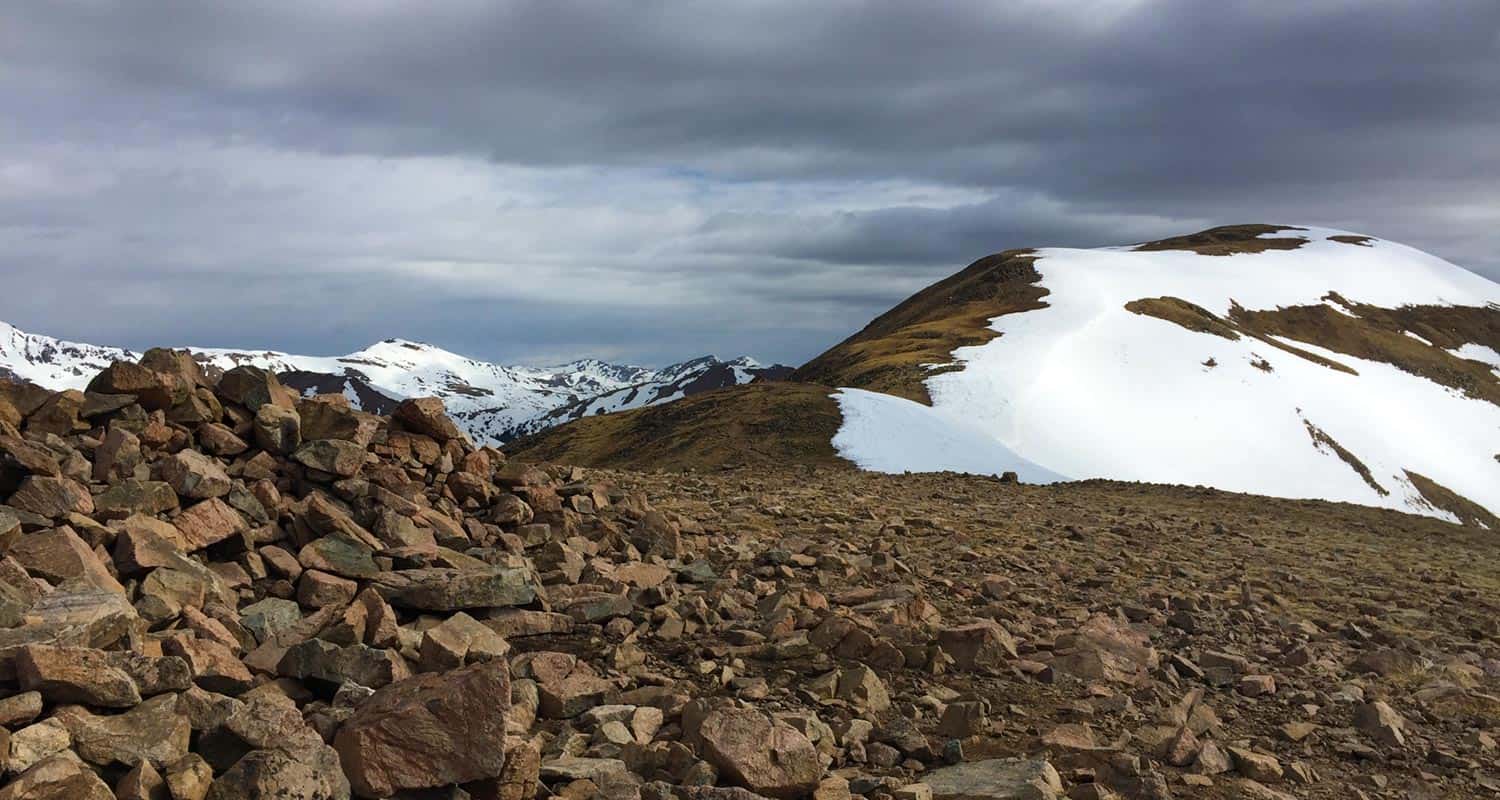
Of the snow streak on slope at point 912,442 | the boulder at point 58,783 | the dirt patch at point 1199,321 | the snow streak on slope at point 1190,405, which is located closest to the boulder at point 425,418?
the boulder at point 58,783

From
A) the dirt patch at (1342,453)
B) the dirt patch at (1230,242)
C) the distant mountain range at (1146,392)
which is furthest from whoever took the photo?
the dirt patch at (1230,242)

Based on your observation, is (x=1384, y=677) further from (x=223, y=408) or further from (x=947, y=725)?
(x=223, y=408)

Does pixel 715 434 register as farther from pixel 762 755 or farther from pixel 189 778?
pixel 189 778

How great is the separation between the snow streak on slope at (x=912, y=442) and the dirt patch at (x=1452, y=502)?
1952 inches

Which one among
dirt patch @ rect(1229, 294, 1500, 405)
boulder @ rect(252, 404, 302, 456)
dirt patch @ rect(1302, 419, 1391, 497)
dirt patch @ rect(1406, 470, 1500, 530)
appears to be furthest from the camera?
dirt patch @ rect(1229, 294, 1500, 405)

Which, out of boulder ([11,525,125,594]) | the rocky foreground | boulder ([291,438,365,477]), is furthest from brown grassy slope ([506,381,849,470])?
boulder ([11,525,125,594])

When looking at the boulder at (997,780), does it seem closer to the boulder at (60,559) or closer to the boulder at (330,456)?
the boulder at (60,559)

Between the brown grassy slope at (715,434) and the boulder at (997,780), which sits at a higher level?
the boulder at (997,780)

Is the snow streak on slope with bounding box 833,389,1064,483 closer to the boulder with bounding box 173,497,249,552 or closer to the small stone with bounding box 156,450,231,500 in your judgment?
the small stone with bounding box 156,450,231,500

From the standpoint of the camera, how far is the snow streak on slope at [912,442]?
Answer: 43969mm

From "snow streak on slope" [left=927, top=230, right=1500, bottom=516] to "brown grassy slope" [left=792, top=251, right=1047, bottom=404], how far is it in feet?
6.41

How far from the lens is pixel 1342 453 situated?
83250 millimetres

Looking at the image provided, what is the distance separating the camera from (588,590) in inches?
518

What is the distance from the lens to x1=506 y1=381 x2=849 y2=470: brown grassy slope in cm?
4497
